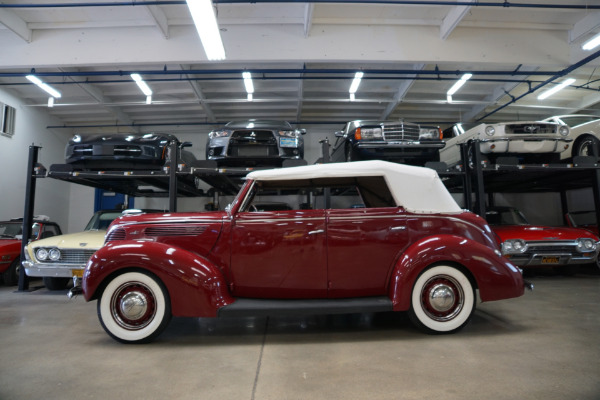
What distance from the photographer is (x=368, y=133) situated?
5.41 m

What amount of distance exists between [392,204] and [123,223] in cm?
250

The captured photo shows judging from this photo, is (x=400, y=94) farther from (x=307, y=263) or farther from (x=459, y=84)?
Answer: (x=307, y=263)

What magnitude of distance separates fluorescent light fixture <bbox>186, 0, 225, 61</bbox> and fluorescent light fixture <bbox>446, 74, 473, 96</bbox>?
18.7ft

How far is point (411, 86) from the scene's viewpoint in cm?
830

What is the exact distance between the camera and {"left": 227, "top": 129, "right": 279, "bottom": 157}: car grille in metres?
5.12

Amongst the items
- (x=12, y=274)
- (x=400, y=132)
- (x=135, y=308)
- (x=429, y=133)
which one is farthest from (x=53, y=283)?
(x=429, y=133)

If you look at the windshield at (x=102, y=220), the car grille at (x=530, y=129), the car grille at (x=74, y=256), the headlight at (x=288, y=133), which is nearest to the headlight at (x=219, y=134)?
the headlight at (x=288, y=133)

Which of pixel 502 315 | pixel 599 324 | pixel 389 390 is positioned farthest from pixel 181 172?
pixel 599 324

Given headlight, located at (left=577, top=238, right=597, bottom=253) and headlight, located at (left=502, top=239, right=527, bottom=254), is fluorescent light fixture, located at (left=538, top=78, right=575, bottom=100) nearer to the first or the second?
headlight, located at (left=577, top=238, right=597, bottom=253)

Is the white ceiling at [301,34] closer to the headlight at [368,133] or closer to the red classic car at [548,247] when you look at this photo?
the headlight at [368,133]

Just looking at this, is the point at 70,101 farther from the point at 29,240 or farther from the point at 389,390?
the point at 389,390

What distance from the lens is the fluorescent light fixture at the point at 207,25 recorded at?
13.3ft

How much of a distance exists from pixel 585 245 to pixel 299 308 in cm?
513

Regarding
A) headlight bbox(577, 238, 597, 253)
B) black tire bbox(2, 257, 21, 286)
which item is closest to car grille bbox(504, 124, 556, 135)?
headlight bbox(577, 238, 597, 253)
